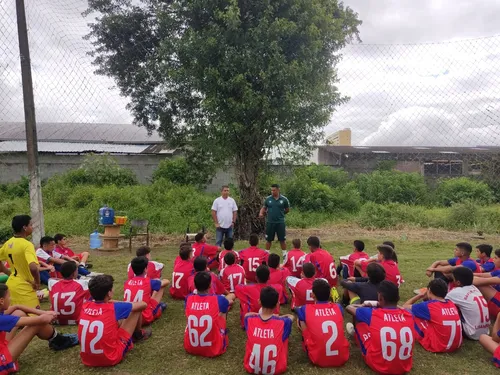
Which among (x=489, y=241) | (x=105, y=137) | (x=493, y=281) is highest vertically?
(x=105, y=137)

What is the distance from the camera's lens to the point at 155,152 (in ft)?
68.7

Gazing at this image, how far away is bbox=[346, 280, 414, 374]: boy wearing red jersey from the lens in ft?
11.4

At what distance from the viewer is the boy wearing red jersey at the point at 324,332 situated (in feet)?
12.0

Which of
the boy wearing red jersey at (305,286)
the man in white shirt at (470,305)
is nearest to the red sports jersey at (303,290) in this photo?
the boy wearing red jersey at (305,286)

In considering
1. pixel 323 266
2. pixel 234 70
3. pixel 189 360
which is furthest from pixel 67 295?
pixel 234 70

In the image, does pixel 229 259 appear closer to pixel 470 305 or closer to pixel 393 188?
pixel 470 305

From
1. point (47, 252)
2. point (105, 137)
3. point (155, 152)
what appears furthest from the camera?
point (105, 137)

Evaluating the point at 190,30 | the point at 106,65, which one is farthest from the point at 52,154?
the point at 190,30

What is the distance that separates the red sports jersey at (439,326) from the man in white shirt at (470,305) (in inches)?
10.9

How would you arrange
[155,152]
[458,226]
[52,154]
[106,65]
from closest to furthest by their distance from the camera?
[106,65] → [458,226] → [52,154] → [155,152]

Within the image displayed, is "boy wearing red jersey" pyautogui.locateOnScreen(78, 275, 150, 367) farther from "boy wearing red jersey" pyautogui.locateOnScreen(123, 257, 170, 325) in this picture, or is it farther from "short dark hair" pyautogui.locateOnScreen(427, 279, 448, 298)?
"short dark hair" pyautogui.locateOnScreen(427, 279, 448, 298)

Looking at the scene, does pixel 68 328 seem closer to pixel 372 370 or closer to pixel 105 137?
pixel 372 370

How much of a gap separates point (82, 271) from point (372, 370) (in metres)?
5.25

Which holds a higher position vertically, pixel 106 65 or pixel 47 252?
pixel 106 65
